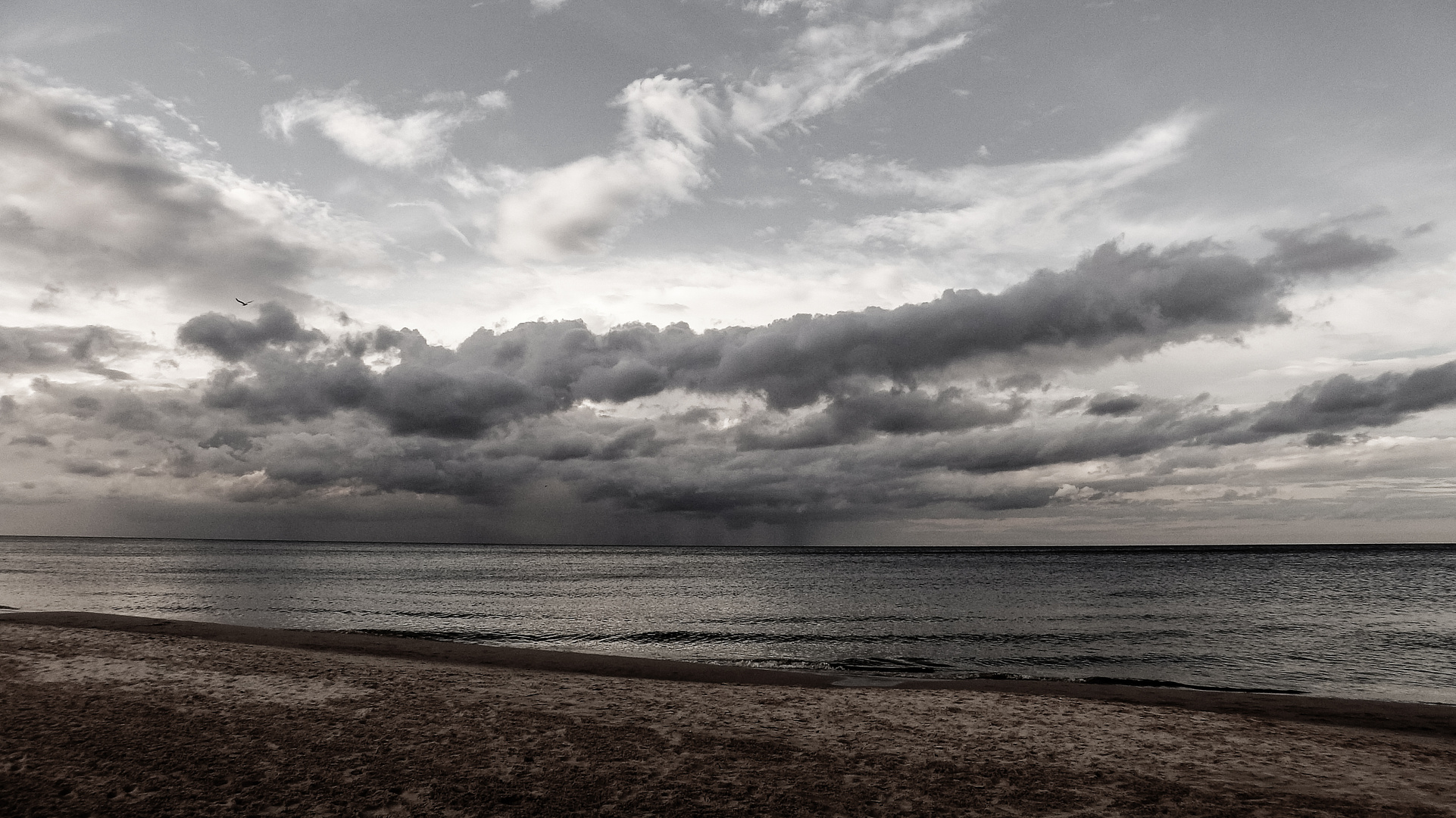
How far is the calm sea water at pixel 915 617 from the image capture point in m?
32.0

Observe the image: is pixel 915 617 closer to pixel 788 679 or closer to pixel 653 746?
pixel 788 679

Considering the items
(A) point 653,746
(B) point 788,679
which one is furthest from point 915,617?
(A) point 653,746

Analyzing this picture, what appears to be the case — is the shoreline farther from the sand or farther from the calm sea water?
the calm sea water

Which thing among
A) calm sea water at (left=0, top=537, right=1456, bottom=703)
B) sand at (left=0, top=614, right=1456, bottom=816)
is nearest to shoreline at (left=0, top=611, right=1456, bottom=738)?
sand at (left=0, top=614, right=1456, bottom=816)

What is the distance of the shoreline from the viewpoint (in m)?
20.8

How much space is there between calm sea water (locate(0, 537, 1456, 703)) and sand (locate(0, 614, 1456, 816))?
8.69m

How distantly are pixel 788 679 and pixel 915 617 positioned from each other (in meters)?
27.2

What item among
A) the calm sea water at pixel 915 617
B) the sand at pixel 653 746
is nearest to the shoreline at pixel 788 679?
the sand at pixel 653 746

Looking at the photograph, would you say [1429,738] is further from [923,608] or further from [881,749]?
[923,608]

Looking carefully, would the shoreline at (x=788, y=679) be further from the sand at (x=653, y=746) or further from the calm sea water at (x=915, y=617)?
the calm sea water at (x=915, y=617)

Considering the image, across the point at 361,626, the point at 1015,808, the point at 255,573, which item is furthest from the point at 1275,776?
the point at 255,573

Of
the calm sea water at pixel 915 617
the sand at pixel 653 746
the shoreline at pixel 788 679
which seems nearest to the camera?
the sand at pixel 653 746

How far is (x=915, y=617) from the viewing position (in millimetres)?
50344

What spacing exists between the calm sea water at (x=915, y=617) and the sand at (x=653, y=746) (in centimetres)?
869
